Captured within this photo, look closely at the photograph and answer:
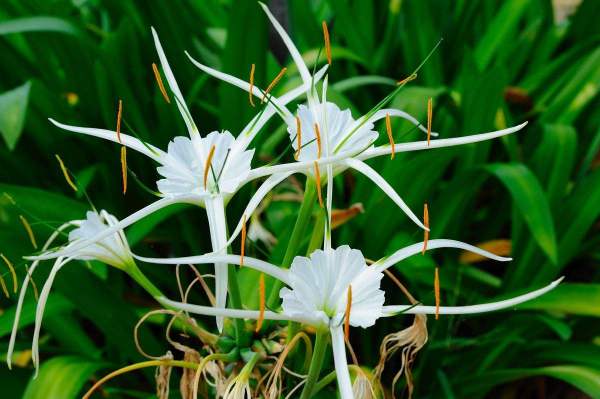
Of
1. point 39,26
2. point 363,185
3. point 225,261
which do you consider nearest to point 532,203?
point 363,185

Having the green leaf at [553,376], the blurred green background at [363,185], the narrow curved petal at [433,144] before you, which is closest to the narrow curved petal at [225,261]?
the narrow curved petal at [433,144]

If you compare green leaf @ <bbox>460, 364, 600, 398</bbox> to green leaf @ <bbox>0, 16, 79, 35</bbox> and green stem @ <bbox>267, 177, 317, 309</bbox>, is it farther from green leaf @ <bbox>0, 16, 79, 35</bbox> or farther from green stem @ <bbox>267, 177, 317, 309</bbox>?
green leaf @ <bbox>0, 16, 79, 35</bbox>

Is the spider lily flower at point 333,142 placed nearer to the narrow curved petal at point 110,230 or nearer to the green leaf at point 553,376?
the narrow curved petal at point 110,230

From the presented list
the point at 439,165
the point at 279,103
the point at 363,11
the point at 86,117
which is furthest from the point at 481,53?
the point at 279,103

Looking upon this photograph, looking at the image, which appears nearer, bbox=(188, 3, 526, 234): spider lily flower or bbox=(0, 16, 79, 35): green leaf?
bbox=(188, 3, 526, 234): spider lily flower

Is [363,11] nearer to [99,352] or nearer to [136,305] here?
[136,305]

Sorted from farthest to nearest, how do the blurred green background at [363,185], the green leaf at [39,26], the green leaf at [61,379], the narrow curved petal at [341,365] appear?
1. the green leaf at [39,26]
2. the blurred green background at [363,185]
3. the green leaf at [61,379]
4. the narrow curved petal at [341,365]

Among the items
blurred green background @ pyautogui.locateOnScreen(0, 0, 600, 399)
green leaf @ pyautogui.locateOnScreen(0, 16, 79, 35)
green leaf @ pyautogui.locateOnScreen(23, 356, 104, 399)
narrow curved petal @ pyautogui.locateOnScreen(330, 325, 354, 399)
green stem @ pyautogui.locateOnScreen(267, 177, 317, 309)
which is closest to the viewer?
narrow curved petal @ pyautogui.locateOnScreen(330, 325, 354, 399)

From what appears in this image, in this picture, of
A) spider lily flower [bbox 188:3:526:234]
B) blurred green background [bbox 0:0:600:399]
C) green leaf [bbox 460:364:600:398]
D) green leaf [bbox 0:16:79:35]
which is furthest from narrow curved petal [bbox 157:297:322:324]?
green leaf [bbox 0:16:79:35]
